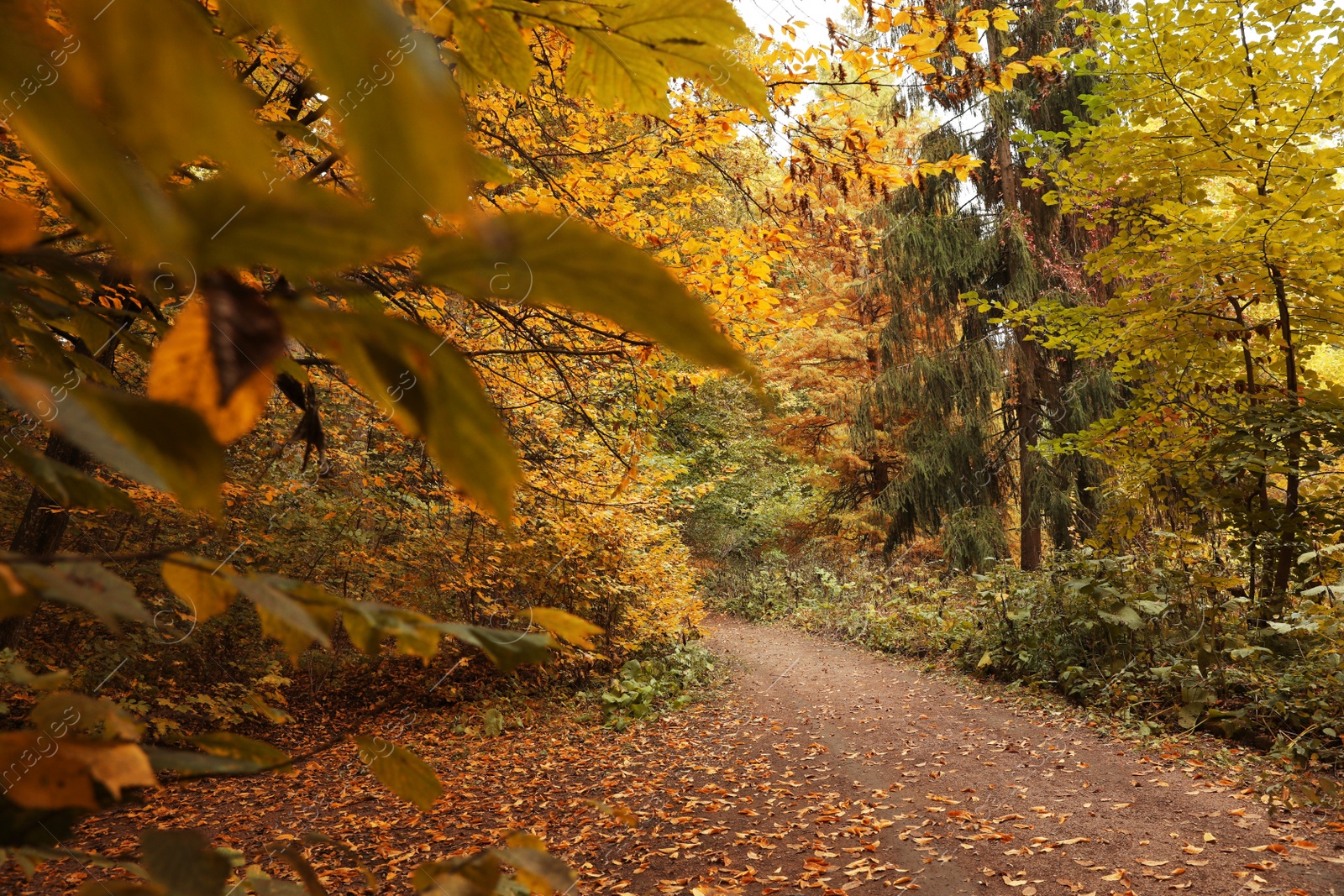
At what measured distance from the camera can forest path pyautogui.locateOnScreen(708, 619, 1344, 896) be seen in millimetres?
3447

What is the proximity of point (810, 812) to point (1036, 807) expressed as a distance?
1.38 m

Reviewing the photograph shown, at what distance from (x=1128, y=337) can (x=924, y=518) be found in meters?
7.41

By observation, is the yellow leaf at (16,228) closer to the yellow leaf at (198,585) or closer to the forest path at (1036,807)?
the yellow leaf at (198,585)

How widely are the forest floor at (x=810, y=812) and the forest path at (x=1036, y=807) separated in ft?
0.05

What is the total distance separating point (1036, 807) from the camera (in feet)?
14.2

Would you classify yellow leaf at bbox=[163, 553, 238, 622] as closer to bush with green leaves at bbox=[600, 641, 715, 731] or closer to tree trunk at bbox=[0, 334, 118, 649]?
tree trunk at bbox=[0, 334, 118, 649]

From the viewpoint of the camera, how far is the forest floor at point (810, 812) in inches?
141

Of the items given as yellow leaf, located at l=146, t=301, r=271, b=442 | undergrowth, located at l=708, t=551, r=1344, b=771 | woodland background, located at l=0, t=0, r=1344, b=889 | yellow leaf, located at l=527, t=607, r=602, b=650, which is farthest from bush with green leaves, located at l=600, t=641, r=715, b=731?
yellow leaf, located at l=146, t=301, r=271, b=442

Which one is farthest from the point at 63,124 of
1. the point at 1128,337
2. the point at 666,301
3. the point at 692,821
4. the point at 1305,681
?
the point at 1128,337

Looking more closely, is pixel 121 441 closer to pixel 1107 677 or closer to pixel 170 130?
pixel 170 130

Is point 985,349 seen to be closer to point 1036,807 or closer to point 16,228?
point 1036,807

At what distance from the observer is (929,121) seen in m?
14.5

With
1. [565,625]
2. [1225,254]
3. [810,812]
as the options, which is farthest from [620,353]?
[1225,254]

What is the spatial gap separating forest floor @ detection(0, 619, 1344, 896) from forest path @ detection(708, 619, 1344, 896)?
0.05 feet
